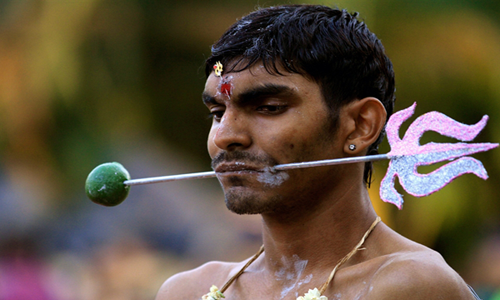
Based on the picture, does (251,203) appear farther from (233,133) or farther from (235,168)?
(233,133)

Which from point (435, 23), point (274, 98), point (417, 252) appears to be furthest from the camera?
point (435, 23)

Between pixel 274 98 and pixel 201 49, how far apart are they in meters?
4.99

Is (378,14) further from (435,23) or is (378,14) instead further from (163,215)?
(163,215)

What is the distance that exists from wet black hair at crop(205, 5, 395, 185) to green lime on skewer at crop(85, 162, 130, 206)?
2.23ft

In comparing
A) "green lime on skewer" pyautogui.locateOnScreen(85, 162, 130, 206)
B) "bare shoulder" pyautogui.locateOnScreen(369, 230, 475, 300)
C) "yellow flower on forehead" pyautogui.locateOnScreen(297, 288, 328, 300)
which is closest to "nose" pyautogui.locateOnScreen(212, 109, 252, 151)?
"green lime on skewer" pyautogui.locateOnScreen(85, 162, 130, 206)

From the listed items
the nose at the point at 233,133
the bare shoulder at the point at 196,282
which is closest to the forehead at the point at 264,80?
the nose at the point at 233,133

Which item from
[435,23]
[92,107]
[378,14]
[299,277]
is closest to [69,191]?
[92,107]

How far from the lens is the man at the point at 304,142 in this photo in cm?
231

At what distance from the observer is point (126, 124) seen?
7.31m

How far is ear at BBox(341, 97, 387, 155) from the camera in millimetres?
2402

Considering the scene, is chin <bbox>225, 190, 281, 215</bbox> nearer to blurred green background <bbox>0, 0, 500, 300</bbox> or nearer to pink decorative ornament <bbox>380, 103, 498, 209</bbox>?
pink decorative ornament <bbox>380, 103, 498, 209</bbox>

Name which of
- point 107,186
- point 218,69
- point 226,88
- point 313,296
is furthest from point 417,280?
point 107,186

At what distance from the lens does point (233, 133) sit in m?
2.34

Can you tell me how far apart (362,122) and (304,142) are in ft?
1.02
